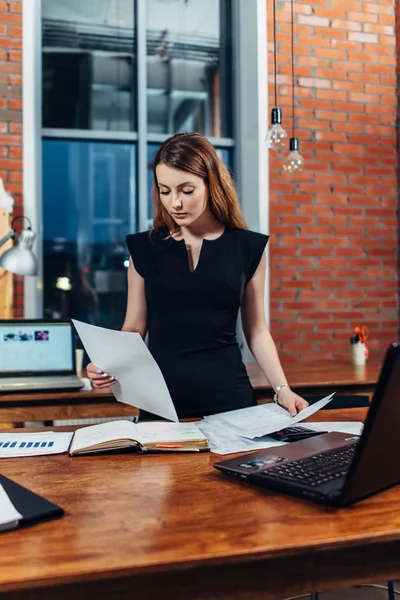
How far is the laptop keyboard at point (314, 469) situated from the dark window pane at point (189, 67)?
3.12 metres

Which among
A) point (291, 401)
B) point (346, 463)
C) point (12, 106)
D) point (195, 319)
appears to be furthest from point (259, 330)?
point (12, 106)

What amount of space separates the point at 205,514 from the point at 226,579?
0.42 ft

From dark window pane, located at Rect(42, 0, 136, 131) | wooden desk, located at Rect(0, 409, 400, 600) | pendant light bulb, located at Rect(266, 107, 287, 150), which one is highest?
dark window pane, located at Rect(42, 0, 136, 131)

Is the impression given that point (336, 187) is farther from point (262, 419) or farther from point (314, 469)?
point (314, 469)

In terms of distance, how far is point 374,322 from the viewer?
149 inches

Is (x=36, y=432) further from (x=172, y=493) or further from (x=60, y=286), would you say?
(x=60, y=286)

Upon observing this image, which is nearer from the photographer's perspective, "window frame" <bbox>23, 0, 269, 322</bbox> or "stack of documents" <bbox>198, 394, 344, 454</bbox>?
"stack of documents" <bbox>198, 394, 344, 454</bbox>

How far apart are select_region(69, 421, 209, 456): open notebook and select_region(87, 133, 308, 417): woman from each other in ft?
1.34

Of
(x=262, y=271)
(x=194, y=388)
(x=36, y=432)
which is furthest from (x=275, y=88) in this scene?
(x=36, y=432)

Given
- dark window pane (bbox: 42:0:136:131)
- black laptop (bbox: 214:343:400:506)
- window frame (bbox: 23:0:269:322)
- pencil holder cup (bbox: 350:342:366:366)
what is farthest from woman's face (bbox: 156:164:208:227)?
dark window pane (bbox: 42:0:136:131)

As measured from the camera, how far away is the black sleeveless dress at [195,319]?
67.7 inches

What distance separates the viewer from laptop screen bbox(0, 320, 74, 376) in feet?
8.44

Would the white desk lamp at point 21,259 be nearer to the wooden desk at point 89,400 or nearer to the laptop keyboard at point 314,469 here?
the wooden desk at point 89,400

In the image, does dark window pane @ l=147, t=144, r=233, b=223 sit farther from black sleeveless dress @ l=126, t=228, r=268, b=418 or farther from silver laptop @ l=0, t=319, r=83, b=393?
black sleeveless dress @ l=126, t=228, r=268, b=418
